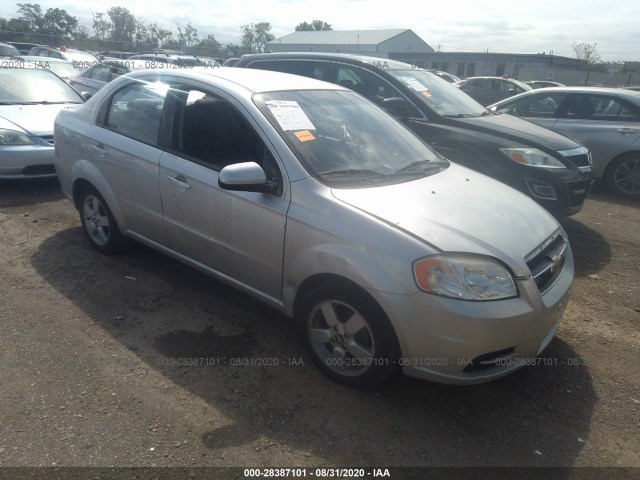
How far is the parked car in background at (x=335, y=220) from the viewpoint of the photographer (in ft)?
8.33

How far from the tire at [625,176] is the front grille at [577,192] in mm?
2380

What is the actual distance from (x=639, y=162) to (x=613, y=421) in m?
5.70

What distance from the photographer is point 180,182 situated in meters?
3.55

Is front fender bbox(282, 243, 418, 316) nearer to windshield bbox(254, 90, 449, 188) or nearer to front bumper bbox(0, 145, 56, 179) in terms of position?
windshield bbox(254, 90, 449, 188)

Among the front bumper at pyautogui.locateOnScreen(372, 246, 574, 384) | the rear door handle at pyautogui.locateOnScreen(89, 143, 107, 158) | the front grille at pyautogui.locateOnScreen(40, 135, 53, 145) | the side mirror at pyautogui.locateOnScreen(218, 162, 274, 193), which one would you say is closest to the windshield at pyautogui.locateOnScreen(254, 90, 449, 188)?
the side mirror at pyautogui.locateOnScreen(218, 162, 274, 193)

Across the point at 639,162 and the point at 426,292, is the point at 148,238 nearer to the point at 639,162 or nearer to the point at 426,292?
the point at 426,292

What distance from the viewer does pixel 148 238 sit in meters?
4.09

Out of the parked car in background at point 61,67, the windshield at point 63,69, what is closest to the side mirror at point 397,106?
the parked car in background at point 61,67

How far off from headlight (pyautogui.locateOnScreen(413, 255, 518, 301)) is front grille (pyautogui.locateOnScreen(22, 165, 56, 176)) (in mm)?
5542

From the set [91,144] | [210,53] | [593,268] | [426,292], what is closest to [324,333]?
[426,292]

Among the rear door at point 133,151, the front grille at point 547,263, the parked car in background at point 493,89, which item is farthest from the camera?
the parked car in background at point 493,89

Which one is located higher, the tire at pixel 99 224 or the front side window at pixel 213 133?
the front side window at pixel 213 133

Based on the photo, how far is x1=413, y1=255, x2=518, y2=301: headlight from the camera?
8.18ft

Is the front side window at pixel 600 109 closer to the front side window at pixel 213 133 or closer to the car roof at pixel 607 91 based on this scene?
the car roof at pixel 607 91
